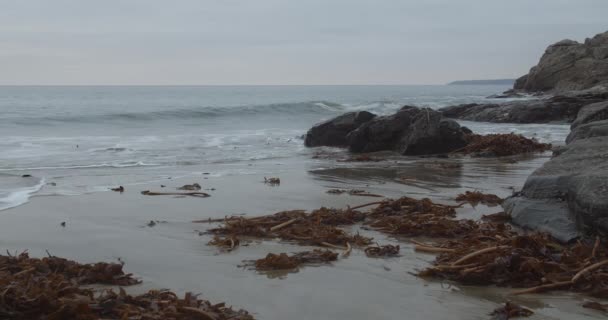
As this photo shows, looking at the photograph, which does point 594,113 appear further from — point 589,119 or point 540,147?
point 540,147

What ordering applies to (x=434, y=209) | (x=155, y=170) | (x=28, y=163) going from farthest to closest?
(x=28, y=163)
(x=155, y=170)
(x=434, y=209)

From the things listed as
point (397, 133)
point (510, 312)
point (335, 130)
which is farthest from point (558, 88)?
point (510, 312)

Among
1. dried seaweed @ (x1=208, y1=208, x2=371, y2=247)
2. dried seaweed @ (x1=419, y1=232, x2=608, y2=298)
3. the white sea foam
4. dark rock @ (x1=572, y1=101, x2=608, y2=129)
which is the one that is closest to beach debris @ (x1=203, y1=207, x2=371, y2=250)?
dried seaweed @ (x1=208, y1=208, x2=371, y2=247)

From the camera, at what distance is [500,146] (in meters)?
12.9

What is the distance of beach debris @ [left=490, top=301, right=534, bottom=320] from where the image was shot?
126 inches

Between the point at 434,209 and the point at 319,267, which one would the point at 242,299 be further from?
the point at 434,209

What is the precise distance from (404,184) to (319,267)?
4531 millimetres

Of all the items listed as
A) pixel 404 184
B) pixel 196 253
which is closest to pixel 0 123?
pixel 404 184

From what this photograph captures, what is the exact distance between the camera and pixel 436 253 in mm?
4578

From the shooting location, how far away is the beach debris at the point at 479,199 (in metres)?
6.76

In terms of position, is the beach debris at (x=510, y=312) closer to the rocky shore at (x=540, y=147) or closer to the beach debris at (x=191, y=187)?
the rocky shore at (x=540, y=147)

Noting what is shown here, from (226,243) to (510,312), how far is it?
96.2 inches

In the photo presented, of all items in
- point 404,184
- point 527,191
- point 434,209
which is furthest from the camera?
point 404,184

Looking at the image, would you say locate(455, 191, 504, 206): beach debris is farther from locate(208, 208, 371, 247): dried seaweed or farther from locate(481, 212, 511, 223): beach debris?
locate(208, 208, 371, 247): dried seaweed
